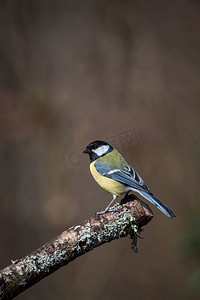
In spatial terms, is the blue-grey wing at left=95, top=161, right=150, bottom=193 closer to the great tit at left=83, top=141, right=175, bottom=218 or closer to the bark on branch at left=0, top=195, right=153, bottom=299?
the great tit at left=83, top=141, right=175, bottom=218

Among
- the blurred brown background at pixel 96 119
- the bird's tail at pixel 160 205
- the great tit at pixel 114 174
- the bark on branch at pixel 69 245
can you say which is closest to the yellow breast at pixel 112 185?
the great tit at pixel 114 174

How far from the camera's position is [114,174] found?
2051 mm

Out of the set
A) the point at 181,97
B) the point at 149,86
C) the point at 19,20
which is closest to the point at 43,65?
the point at 19,20

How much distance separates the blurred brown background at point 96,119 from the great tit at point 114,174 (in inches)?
45.5

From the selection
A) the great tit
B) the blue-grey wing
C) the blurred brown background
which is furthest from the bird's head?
the blurred brown background

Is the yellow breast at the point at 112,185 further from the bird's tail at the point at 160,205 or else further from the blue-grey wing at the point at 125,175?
the bird's tail at the point at 160,205

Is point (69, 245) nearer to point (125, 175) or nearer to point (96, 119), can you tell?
point (125, 175)

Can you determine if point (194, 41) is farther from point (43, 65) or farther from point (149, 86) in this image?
point (43, 65)

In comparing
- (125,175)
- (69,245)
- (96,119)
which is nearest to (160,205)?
(125,175)

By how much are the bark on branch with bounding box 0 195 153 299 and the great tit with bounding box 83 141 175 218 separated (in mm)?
209

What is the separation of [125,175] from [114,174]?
0.24ft

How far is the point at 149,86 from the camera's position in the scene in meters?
3.76

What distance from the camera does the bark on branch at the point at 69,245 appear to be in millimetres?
1310

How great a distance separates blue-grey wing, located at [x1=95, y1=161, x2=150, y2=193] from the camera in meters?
1.93
